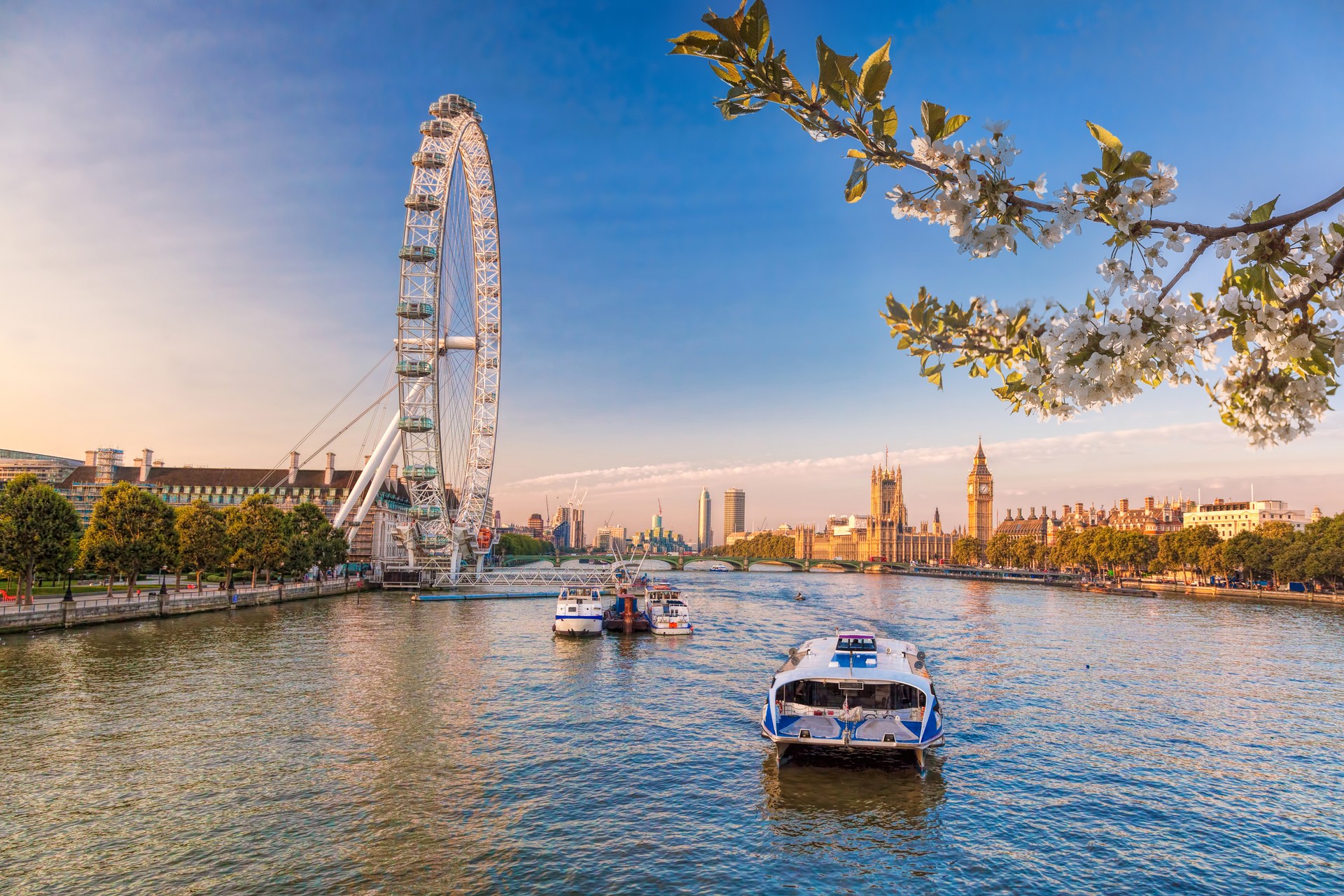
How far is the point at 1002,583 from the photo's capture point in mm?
175000

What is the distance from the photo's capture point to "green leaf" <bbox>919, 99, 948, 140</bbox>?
4559 mm

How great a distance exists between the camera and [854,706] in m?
27.9

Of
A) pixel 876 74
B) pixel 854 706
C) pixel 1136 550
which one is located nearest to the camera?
pixel 876 74

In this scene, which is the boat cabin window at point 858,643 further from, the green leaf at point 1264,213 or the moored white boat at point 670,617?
the moored white boat at point 670,617

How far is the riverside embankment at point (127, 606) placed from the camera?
51.1 metres

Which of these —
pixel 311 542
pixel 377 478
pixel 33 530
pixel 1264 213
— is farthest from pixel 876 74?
pixel 377 478

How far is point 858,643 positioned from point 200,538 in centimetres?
6849

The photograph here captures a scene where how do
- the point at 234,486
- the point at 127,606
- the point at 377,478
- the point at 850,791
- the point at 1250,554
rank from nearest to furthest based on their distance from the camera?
the point at 850,791 < the point at 127,606 < the point at 377,478 < the point at 1250,554 < the point at 234,486

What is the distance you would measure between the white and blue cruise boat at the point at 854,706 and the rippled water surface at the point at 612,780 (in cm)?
129

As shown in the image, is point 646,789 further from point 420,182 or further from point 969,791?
point 420,182

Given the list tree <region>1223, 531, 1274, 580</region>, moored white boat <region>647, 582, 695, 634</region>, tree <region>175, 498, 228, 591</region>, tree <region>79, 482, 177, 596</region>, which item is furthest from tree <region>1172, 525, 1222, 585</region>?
tree <region>79, 482, 177, 596</region>

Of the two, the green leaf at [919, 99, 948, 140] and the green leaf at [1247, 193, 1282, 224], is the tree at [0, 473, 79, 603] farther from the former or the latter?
the green leaf at [1247, 193, 1282, 224]

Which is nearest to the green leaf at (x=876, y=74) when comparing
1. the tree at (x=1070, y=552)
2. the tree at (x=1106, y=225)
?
the tree at (x=1106, y=225)

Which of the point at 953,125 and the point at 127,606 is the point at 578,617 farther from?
the point at 953,125
